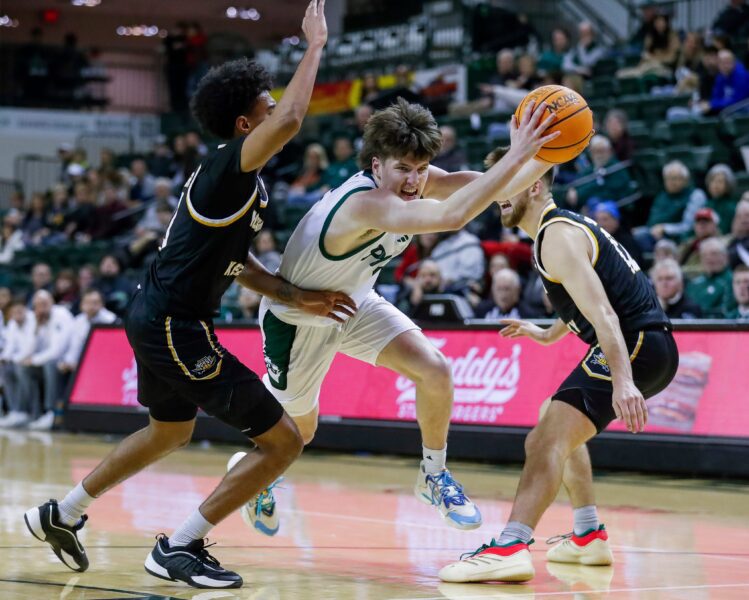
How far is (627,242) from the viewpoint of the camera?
477 inches

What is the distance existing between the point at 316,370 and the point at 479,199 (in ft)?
5.85

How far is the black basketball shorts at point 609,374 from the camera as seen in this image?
5535 millimetres

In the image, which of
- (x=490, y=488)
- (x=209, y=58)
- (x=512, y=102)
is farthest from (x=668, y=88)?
(x=209, y=58)

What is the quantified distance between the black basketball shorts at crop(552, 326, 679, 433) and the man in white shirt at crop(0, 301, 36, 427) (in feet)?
39.9

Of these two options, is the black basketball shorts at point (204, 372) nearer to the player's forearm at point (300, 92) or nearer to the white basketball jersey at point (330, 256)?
the white basketball jersey at point (330, 256)

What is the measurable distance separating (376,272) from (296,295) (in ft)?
1.56

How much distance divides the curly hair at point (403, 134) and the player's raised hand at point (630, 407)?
4.57ft

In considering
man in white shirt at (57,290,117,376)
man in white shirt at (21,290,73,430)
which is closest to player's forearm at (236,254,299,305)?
man in white shirt at (57,290,117,376)

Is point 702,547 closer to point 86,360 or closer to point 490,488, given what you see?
point 490,488

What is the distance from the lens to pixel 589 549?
19.2 feet

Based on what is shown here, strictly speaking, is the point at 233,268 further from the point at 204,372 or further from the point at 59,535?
the point at 59,535

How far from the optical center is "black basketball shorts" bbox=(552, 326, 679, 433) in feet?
18.2

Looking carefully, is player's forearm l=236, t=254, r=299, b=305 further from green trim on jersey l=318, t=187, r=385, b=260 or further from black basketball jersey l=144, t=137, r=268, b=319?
black basketball jersey l=144, t=137, r=268, b=319

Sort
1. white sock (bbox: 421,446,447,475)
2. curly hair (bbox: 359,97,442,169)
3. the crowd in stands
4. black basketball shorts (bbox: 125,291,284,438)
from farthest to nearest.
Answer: the crowd in stands → white sock (bbox: 421,446,447,475) → curly hair (bbox: 359,97,442,169) → black basketball shorts (bbox: 125,291,284,438)
